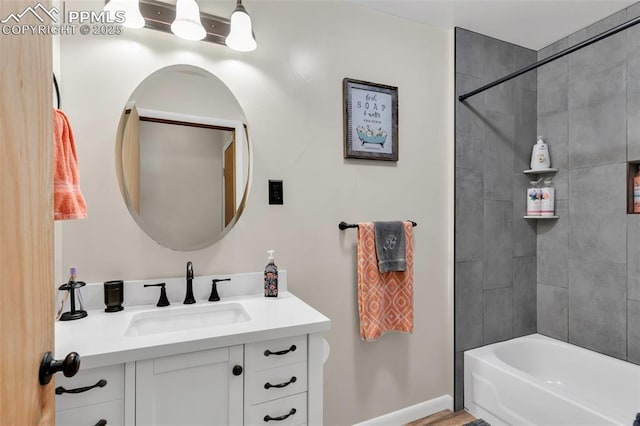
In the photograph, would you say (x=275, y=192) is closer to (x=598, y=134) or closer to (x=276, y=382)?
(x=276, y=382)

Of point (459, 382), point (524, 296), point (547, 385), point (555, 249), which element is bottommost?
point (459, 382)

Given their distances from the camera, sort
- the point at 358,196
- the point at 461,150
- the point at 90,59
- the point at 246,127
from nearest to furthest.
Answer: the point at 90,59 < the point at 246,127 < the point at 358,196 < the point at 461,150

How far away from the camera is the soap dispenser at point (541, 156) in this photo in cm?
246

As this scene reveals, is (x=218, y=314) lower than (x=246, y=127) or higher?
lower

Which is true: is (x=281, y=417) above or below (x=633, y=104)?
below

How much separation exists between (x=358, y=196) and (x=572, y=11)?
181cm

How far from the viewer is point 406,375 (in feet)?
6.99

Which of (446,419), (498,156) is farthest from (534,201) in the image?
(446,419)

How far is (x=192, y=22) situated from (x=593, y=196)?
2.64 metres

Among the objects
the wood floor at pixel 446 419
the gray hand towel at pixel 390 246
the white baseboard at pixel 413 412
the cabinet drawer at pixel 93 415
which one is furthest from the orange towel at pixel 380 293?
the cabinet drawer at pixel 93 415

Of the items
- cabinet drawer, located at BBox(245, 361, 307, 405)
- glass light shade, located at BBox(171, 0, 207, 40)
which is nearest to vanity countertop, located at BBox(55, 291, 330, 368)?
cabinet drawer, located at BBox(245, 361, 307, 405)

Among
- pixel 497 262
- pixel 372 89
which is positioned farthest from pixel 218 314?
pixel 497 262

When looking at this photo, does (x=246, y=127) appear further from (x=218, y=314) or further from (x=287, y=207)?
(x=218, y=314)

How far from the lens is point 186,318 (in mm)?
1459
